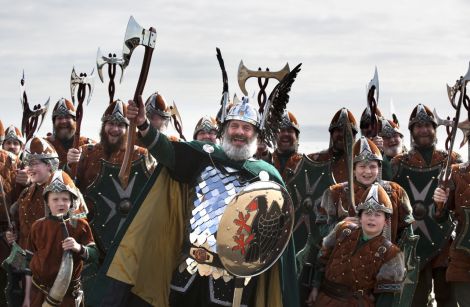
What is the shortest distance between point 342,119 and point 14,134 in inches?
178

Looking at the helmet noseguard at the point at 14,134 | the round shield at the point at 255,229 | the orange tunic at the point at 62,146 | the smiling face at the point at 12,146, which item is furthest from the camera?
the helmet noseguard at the point at 14,134

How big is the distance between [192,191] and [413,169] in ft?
10.4

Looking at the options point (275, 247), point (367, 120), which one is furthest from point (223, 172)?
point (367, 120)

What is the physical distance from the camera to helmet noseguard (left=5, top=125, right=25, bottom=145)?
13.9 meters

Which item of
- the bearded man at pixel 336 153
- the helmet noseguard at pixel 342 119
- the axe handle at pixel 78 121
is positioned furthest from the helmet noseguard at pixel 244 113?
the axe handle at pixel 78 121

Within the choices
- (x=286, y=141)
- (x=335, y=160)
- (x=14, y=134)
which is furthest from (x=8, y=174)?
(x=335, y=160)

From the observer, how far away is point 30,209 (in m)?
10.6

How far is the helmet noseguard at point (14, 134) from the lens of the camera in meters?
13.9

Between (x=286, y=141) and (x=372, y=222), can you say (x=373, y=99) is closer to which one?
(x=286, y=141)

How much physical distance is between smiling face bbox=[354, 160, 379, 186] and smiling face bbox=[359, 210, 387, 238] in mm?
834

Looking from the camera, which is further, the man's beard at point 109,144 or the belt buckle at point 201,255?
the man's beard at point 109,144

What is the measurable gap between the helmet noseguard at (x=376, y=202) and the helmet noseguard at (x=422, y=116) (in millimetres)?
2403

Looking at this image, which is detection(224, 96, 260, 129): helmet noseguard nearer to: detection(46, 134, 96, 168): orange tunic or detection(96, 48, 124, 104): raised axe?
detection(96, 48, 124, 104): raised axe

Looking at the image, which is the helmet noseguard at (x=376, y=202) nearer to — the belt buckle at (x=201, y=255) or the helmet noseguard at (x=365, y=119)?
the belt buckle at (x=201, y=255)
